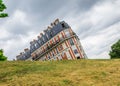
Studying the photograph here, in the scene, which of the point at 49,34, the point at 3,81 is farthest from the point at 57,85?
the point at 49,34

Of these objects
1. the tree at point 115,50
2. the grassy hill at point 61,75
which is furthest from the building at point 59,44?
the grassy hill at point 61,75

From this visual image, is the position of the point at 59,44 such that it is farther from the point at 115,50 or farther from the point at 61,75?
the point at 61,75

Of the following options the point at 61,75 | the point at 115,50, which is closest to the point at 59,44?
the point at 115,50

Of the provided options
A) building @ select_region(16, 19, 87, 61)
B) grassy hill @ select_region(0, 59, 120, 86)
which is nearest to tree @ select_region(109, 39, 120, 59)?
building @ select_region(16, 19, 87, 61)

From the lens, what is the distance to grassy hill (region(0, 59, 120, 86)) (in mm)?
17969

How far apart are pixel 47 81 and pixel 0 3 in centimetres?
918

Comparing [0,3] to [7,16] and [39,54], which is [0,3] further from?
[39,54]

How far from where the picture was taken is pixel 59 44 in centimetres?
8688

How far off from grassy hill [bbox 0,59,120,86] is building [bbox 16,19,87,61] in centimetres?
5932

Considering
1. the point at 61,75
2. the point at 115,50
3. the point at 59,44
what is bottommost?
the point at 61,75

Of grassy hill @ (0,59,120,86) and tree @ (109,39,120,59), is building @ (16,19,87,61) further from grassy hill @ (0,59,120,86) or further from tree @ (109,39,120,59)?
grassy hill @ (0,59,120,86)

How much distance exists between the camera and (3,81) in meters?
19.2

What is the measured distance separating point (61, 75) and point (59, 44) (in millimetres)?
66658

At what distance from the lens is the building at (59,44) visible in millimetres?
85188
